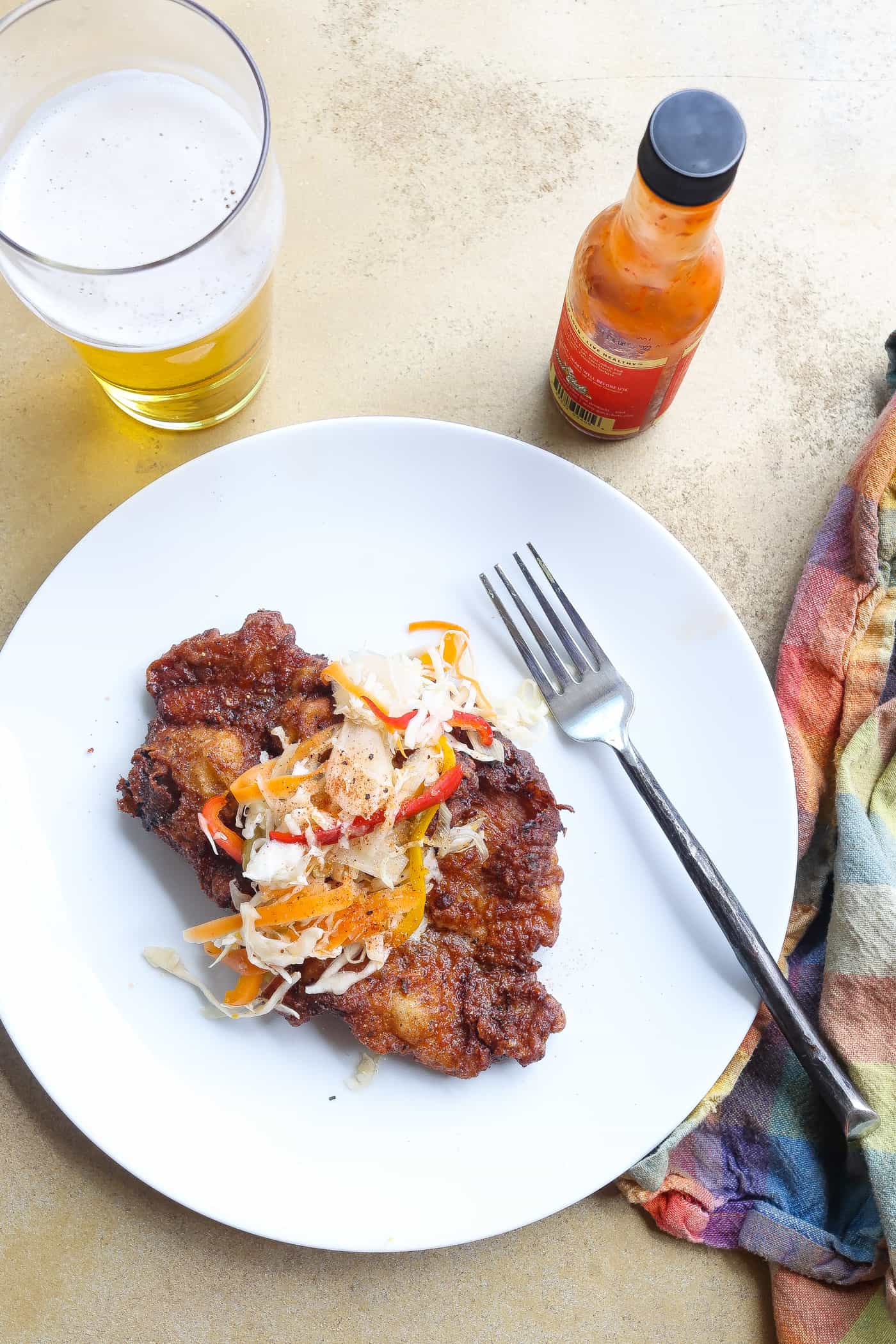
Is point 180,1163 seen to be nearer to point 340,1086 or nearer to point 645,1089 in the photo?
point 340,1086

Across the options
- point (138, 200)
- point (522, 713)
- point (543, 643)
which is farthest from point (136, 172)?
point (522, 713)

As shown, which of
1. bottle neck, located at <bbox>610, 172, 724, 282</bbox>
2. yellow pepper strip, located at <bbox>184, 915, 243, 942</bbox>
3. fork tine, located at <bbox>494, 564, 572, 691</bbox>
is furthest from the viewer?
fork tine, located at <bbox>494, 564, 572, 691</bbox>

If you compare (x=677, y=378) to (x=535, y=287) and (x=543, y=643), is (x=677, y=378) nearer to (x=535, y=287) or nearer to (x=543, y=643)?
(x=535, y=287)

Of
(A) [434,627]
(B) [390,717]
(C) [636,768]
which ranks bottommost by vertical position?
(C) [636,768]

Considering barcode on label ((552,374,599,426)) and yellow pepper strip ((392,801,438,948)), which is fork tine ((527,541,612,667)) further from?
yellow pepper strip ((392,801,438,948))

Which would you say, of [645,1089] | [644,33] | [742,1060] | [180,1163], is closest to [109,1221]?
[180,1163]

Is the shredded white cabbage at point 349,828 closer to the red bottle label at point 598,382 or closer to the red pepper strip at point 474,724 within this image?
the red pepper strip at point 474,724

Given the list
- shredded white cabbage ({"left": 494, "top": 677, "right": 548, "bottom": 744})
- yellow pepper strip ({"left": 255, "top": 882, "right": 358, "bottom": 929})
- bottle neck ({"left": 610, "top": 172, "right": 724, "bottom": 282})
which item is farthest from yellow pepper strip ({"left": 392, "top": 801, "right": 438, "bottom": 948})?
bottle neck ({"left": 610, "top": 172, "right": 724, "bottom": 282})
